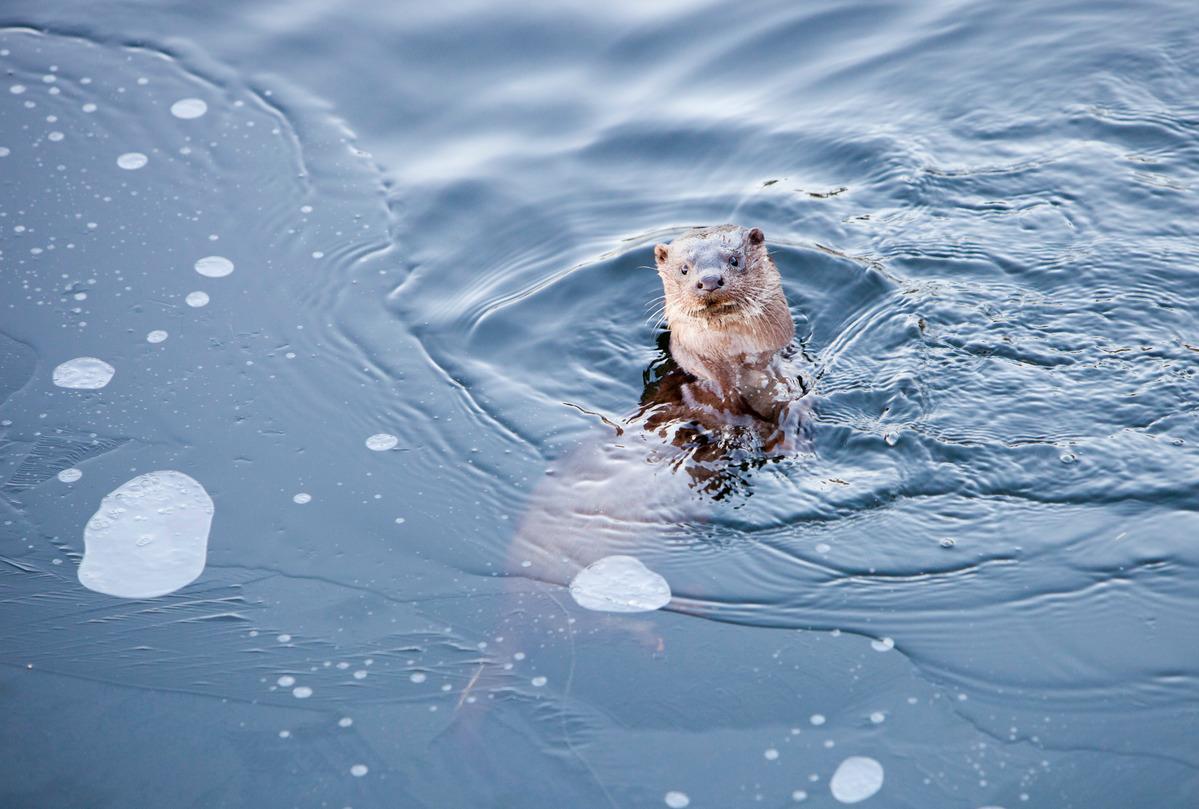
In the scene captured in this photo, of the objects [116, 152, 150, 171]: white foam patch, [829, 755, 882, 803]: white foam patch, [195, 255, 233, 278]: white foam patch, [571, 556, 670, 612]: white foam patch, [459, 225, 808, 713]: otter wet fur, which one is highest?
[116, 152, 150, 171]: white foam patch

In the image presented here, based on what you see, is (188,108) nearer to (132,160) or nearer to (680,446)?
(132,160)

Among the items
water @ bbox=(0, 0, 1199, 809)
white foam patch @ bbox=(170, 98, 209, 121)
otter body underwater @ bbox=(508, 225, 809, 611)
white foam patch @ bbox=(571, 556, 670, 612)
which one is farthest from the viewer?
white foam patch @ bbox=(170, 98, 209, 121)

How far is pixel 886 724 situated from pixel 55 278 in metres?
4.08

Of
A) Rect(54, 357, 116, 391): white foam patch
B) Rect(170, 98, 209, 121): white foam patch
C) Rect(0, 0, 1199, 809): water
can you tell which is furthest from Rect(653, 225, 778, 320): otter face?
Rect(170, 98, 209, 121): white foam patch

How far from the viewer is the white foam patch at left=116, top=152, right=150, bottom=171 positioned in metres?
6.17

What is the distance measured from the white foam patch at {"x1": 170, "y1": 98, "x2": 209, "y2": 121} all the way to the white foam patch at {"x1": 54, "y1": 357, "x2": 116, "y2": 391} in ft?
6.83

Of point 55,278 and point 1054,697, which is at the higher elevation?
point 55,278

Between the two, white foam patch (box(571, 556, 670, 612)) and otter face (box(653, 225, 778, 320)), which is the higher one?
otter face (box(653, 225, 778, 320))

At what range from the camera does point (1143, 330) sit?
15.8 feet

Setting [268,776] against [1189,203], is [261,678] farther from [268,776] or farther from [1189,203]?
[1189,203]

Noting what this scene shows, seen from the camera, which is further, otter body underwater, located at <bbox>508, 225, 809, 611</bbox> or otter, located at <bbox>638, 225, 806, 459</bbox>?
otter, located at <bbox>638, 225, 806, 459</bbox>

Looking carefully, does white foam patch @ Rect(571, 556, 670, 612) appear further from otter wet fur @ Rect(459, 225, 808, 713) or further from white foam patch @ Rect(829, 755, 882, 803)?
white foam patch @ Rect(829, 755, 882, 803)

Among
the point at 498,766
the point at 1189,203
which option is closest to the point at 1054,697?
the point at 498,766

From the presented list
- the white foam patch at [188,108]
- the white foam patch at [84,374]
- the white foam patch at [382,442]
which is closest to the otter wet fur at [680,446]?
the white foam patch at [382,442]
